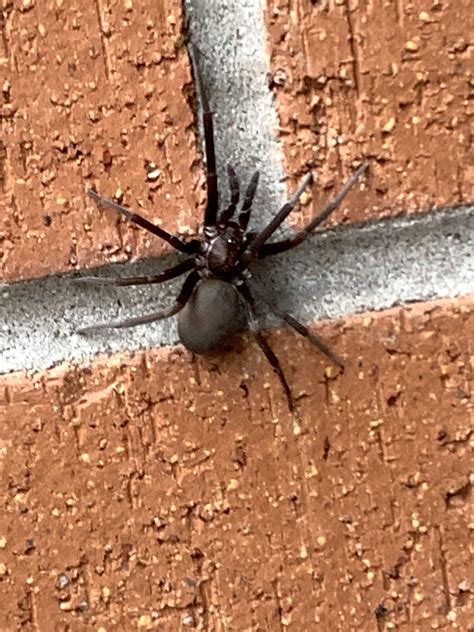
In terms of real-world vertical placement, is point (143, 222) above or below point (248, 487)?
above

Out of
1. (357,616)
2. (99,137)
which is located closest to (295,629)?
(357,616)

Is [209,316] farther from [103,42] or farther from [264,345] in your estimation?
[103,42]

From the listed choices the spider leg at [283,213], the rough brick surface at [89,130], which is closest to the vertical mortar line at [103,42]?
the rough brick surface at [89,130]

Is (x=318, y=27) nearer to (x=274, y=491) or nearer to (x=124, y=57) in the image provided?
(x=124, y=57)

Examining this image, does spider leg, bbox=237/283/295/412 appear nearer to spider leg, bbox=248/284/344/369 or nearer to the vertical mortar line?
spider leg, bbox=248/284/344/369

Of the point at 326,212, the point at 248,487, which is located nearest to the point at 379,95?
the point at 326,212

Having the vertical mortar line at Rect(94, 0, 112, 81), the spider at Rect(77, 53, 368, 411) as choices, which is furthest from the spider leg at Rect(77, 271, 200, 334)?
the vertical mortar line at Rect(94, 0, 112, 81)
